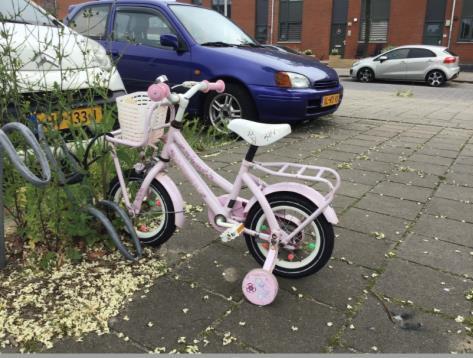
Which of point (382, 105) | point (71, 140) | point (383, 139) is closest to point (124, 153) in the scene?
point (71, 140)

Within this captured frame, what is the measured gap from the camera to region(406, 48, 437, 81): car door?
645 inches

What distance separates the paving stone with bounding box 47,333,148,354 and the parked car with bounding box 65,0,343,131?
13.6ft

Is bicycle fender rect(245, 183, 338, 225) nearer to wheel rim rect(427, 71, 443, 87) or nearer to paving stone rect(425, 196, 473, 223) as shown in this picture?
paving stone rect(425, 196, 473, 223)

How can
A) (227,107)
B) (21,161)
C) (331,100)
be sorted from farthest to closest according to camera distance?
1. (331,100)
2. (227,107)
3. (21,161)

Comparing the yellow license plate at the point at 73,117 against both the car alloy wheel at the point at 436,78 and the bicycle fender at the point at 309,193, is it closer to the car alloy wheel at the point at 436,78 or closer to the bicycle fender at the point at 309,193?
the bicycle fender at the point at 309,193

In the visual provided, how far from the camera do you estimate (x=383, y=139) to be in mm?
6383

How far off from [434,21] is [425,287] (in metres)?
28.3

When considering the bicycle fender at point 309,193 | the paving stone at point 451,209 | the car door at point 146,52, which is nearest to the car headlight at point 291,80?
the car door at point 146,52

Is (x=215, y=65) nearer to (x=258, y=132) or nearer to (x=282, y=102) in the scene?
(x=282, y=102)

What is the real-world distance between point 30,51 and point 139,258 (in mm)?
1870

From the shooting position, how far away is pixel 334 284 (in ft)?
8.44

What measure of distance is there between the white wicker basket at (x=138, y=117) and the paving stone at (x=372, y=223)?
1594 mm

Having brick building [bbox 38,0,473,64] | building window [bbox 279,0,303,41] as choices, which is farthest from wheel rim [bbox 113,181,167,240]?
building window [bbox 279,0,303,41]

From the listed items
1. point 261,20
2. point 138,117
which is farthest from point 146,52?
point 261,20
